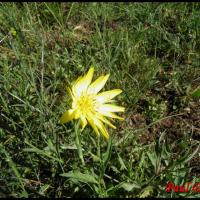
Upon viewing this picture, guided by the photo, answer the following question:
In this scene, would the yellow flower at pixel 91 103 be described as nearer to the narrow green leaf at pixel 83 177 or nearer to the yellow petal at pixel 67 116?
the yellow petal at pixel 67 116

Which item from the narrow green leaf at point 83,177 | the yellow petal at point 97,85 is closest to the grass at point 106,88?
the narrow green leaf at point 83,177

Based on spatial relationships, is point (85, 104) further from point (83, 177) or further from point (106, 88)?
point (106, 88)

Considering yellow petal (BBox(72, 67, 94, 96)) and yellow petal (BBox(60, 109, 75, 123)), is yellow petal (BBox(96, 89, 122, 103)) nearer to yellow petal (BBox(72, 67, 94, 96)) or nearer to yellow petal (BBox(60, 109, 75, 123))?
yellow petal (BBox(72, 67, 94, 96))

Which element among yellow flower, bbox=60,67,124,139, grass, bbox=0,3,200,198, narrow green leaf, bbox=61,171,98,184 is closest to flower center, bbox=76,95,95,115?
yellow flower, bbox=60,67,124,139

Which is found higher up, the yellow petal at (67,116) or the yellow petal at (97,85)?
the yellow petal at (97,85)

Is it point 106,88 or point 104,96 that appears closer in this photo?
point 104,96

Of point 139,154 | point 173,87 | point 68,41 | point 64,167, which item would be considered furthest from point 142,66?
point 64,167

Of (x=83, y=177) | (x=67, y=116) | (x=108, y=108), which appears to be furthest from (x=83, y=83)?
(x=83, y=177)
